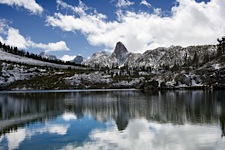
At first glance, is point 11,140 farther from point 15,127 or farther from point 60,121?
point 60,121

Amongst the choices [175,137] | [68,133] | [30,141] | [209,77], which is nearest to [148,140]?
[175,137]

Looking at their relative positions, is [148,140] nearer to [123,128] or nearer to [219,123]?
[123,128]

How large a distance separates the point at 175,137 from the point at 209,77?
164 meters

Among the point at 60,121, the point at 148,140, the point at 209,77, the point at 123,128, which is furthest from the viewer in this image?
the point at 209,77

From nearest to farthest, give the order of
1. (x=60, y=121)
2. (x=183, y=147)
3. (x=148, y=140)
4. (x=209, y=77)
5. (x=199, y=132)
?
(x=183, y=147) < (x=148, y=140) < (x=199, y=132) < (x=60, y=121) < (x=209, y=77)

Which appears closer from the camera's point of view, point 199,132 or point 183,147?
point 183,147

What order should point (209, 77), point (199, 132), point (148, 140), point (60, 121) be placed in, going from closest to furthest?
point (148, 140), point (199, 132), point (60, 121), point (209, 77)

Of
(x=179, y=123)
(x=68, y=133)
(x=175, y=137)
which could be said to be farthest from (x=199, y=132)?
(x=68, y=133)

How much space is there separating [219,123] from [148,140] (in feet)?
57.4

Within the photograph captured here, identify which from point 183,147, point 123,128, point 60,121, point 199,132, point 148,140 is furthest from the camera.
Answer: point 60,121

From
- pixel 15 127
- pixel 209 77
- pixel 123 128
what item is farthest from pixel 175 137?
pixel 209 77

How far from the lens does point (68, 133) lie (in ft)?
135

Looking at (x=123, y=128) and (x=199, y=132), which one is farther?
(x=123, y=128)

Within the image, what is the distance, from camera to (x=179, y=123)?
47.7 metres
